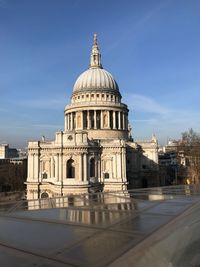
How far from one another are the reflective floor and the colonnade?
167 feet

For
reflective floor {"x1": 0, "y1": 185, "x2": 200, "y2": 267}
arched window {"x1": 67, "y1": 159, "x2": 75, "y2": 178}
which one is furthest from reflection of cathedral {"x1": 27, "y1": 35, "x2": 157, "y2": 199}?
reflective floor {"x1": 0, "y1": 185, "x2": 200, "y2": 267}

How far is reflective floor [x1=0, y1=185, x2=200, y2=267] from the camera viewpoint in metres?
4.42

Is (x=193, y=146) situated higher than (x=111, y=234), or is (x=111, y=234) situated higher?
(x=193, y=146)

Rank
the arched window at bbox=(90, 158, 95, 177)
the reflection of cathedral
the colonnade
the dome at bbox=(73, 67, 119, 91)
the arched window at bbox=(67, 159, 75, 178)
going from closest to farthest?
the reflection of cathedral
the arched window at bbox=(67, 159, 75, 178)
the arched window at bbox=(90, 158, 95, 177)
the colonnade
the dome at bbox=(73, 67, 119, 91)

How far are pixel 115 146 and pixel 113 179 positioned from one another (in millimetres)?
5051

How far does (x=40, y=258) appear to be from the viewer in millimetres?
4582

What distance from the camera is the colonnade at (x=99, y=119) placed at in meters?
59.2

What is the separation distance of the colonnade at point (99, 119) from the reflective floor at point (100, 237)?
50.9 metres

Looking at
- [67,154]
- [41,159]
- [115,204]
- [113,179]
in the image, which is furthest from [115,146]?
[115,204]

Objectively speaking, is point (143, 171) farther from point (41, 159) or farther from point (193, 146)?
point (41, 159)

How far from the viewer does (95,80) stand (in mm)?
63531

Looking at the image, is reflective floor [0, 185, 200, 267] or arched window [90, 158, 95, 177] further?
arched window [90, 158, 95, 177]

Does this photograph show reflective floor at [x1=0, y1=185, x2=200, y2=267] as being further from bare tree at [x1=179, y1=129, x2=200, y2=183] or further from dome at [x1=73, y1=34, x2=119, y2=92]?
dome at [x1=73, y1=34, x2=119, y2=92]

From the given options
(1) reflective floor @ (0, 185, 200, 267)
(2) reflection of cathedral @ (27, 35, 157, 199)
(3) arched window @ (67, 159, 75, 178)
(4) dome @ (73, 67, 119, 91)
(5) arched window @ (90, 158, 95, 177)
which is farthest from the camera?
(4) dome @ (73, 67, 119, 91)
